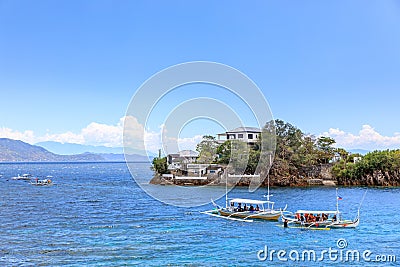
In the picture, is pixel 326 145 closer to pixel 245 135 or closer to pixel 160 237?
pixel 245 135

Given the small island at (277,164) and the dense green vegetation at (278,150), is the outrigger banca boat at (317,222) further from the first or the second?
the dense green vegetation at (278,150)

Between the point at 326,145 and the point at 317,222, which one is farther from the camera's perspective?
the point at 326,145

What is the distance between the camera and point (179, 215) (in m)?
41.2

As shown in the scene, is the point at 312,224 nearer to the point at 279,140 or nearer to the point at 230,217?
the point at 230,217

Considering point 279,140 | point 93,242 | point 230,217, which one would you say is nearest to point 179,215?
point 230,217

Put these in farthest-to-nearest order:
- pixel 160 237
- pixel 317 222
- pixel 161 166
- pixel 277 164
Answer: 1. pixel 161 166
2. pixel 277 164
3. pixel 317 222
4. pixel 160 237

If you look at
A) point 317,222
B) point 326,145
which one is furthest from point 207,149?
point 317,222

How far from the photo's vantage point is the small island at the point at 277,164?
75.6 m

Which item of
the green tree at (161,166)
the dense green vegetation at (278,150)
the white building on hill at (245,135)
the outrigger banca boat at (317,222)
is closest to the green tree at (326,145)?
the dense green vegetation at (278,150)

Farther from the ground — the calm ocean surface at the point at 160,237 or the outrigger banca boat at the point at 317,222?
the outrigger banca boat at the point at 317,222

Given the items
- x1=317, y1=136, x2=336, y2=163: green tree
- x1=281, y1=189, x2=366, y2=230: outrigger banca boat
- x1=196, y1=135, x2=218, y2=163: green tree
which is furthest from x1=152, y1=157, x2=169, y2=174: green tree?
x1=281, y1=189, x2=366, y2=230: outrigger banca boat

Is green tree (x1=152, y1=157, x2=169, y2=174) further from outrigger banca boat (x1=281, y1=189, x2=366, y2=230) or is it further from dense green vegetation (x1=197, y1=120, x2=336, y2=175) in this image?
Result: outrigger banca boat (x1=281, y1=189, x2=366, y2=230)

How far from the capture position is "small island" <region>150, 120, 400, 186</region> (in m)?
75.6

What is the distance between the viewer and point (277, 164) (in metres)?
78.6
